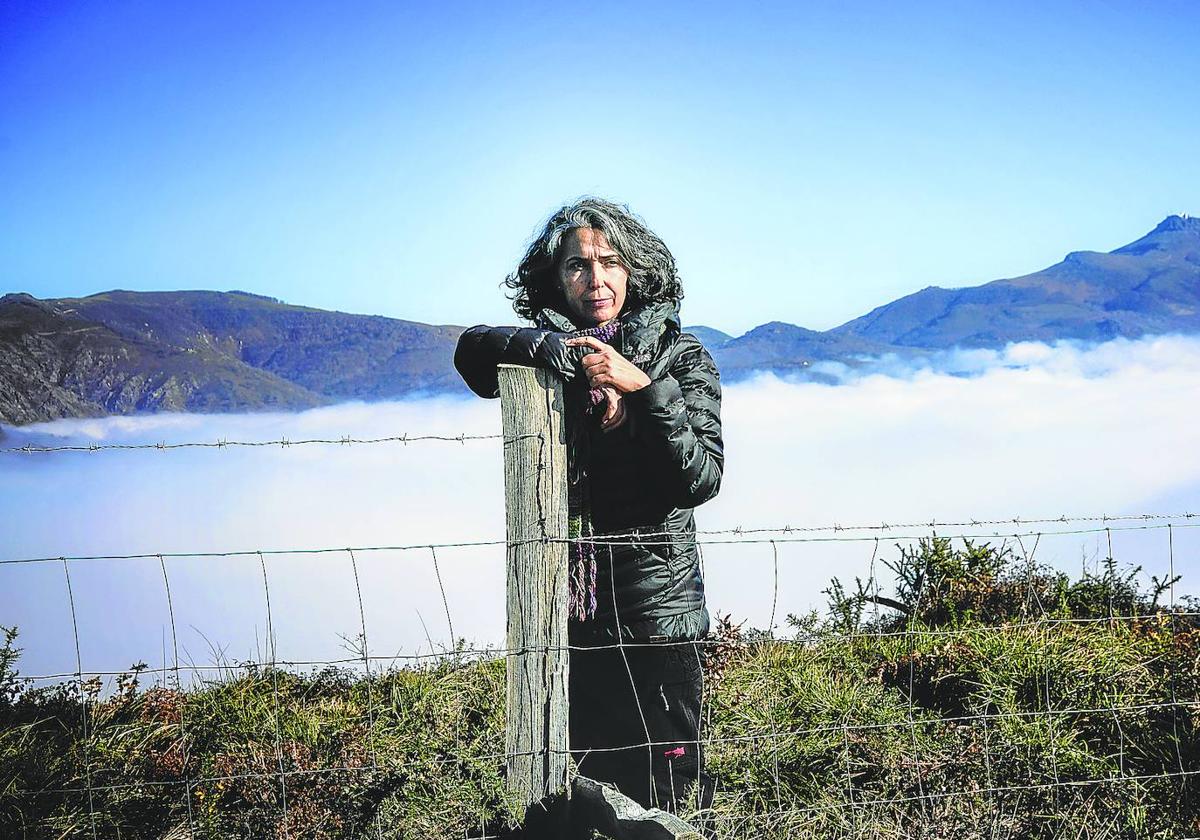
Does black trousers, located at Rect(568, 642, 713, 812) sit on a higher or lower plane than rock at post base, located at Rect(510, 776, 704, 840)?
higher

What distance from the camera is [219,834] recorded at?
4426mm

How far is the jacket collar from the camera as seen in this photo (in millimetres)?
3957

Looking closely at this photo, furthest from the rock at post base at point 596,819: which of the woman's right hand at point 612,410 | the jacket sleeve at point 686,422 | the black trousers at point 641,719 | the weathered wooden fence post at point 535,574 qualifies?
the woman's right hand at point 612,410

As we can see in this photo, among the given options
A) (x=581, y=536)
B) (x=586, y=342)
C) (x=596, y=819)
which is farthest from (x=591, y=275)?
(x=596, y=819)

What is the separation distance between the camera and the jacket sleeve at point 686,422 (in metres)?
3.70

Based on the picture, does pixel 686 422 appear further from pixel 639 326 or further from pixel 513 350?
pixel 513 350

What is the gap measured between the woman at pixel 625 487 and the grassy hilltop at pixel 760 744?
47cm

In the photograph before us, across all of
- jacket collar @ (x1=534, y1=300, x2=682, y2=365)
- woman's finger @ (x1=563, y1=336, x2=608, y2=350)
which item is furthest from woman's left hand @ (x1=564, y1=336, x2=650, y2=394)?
jacket collar @ (x1=534, y1=300, x2=682, y2=365)

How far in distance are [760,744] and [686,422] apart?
228 centimetres

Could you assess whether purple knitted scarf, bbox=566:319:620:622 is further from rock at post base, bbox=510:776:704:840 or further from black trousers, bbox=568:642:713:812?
rock at post base, bbox=510:776:704:840

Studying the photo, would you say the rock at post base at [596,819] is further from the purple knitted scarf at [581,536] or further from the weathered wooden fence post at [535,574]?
the purple knitted scarf at [581,536]

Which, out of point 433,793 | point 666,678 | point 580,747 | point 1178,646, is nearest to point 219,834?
point 433,793

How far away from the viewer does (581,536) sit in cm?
402

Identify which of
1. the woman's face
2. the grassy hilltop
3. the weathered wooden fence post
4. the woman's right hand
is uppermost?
the woman's face
